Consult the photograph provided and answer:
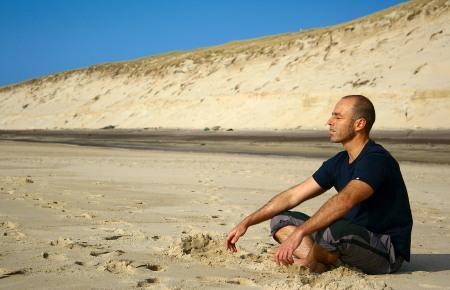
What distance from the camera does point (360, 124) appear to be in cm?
350

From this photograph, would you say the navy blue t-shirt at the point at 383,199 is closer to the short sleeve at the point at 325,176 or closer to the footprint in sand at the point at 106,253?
the short sleeve at the point at 325,176

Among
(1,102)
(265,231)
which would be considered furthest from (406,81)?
(1,102)

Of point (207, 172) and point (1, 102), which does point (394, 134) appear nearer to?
point (207, 172)

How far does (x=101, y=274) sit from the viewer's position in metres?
3.28

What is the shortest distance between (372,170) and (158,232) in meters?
2.20

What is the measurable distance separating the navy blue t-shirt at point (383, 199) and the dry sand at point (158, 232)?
0.30m

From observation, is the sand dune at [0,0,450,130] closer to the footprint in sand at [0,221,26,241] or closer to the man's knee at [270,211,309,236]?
the man's knee at [270,211,309,236]

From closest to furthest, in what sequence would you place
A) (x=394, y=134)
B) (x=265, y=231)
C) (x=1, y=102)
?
(x=265, y=231)
(x=394, y=134)
(x=1, y=102)

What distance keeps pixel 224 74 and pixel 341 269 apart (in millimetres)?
40264

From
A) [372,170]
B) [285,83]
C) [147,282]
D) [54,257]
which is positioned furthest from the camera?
[285,83]

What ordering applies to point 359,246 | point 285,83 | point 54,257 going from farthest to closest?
point 285,83 < point 54,257 < point 359,246

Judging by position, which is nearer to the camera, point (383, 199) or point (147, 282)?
point (147, 282)

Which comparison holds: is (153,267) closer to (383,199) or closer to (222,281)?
(222,281)

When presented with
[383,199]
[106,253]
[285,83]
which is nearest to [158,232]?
[106,253]
